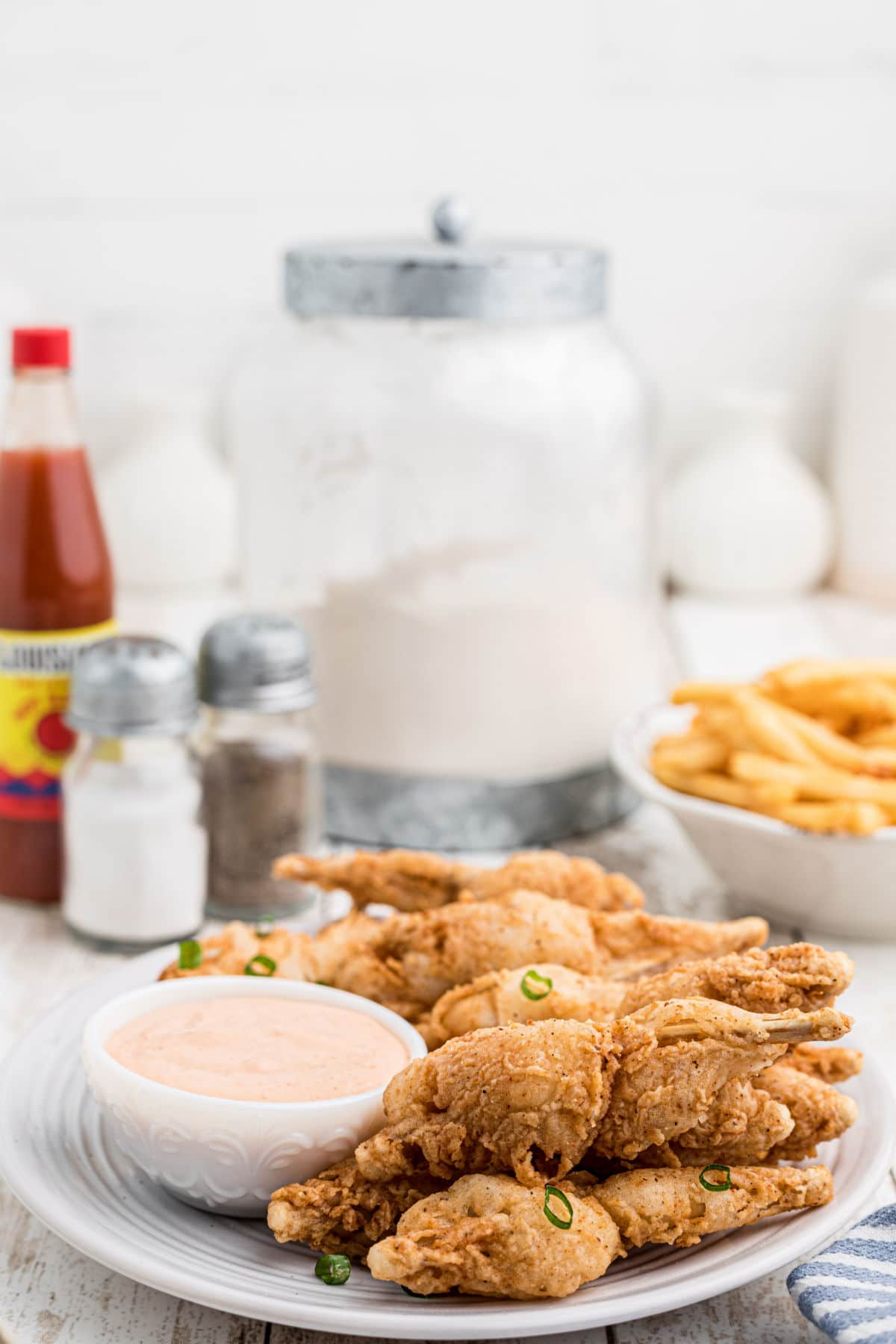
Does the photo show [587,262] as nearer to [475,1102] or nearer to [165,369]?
[475,1102]

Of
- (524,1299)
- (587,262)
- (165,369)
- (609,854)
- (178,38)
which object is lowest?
(609,854)

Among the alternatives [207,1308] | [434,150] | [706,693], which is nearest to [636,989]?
[207,1308]

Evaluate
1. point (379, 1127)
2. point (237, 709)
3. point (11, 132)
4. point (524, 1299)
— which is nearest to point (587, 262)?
point (237, 709)

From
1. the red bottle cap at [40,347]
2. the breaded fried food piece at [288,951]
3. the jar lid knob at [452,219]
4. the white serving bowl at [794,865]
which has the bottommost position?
the white serving bowl at [794,865]

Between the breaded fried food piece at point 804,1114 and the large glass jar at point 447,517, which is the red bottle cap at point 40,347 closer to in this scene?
the large glass jar at point 447,517

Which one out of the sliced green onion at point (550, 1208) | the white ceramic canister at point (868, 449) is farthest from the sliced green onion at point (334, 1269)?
the white ceramic canister at point (868, 449)
